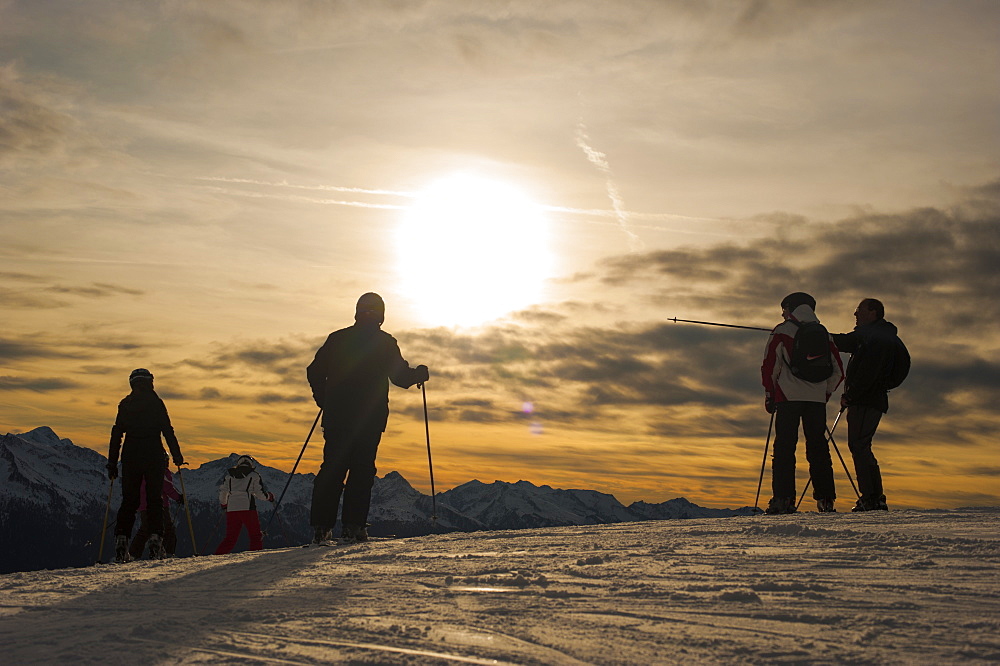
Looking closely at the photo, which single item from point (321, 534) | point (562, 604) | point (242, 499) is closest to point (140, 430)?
point (321, 534)

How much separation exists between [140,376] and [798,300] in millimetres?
8561

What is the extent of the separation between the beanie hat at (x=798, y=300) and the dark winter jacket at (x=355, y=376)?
493 cm

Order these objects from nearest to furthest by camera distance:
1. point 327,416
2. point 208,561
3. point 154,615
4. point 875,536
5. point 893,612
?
point 893,612, point 154,615, point 875,536, point 208,561, point 327,416

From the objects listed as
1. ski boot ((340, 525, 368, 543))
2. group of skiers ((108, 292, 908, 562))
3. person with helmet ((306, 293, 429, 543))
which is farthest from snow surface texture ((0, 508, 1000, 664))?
group of skiers ((108, 292, 908, 562))

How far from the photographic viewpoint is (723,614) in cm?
488

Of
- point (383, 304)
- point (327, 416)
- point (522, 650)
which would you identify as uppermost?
point (383, 304)

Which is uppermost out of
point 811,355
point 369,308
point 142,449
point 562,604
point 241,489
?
point 369,308

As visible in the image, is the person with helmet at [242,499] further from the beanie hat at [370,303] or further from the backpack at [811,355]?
the backpack at [811,355]

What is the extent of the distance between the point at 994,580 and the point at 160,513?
10.1 metres

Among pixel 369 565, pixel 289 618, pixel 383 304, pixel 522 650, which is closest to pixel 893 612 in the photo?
pixel 522 650

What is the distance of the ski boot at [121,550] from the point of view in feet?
37.9

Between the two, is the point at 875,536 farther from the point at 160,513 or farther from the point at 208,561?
the point at 160,513

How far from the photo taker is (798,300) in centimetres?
1176

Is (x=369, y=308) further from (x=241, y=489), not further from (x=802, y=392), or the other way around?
(x=241, y=489)
